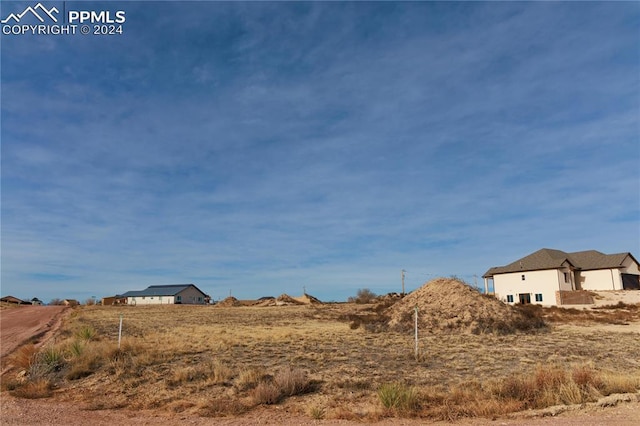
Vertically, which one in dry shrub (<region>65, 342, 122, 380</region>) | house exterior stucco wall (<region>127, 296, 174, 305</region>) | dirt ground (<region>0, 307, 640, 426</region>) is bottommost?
dirt ground (<region>0, 307, 640, 426</region>)

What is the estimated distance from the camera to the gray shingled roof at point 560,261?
173 ft

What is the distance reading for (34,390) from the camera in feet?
40.6

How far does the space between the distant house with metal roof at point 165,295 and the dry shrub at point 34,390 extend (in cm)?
8396

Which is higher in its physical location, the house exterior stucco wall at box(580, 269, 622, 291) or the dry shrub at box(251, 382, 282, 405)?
the house exterior stucco wall at box(580, 269, 622, 291)

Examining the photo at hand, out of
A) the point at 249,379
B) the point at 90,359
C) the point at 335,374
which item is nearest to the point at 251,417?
the point at 249,379

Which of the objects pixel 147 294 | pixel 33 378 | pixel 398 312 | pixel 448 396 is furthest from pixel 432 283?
pixel 147 294

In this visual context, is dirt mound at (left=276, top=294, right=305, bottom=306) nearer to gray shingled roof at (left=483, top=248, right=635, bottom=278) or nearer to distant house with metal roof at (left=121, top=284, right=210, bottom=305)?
distant house with metal roof at (left=121, top=284, right=210, bottom=305)

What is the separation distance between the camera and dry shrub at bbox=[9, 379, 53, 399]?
39.3ft

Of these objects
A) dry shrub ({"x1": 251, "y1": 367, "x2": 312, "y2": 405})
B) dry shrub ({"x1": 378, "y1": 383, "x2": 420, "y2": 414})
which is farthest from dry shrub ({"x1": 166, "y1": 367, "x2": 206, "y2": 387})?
dry shrub ({"x1": 378, "y1": 383, "x2": 420, "y2": 414})

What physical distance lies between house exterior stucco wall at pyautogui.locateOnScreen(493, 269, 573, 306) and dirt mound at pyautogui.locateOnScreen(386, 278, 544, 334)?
2212 centimetres

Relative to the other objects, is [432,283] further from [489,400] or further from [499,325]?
[489,400]

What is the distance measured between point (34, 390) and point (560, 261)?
52.7 metres

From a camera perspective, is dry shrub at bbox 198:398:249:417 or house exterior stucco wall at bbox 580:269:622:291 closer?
dry shrub at bbox 198:398:249:417

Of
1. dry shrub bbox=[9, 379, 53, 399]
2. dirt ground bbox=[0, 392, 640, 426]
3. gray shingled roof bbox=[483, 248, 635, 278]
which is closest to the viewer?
dirt ground bbox=[0, 392, 640, 426]
